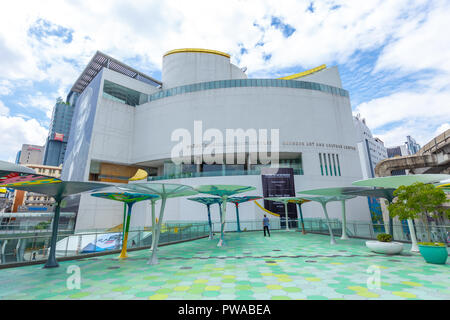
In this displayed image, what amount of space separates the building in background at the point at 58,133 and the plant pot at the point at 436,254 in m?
128

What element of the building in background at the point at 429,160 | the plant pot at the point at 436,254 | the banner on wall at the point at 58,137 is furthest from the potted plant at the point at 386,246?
the banner on wall at the point at 58,137

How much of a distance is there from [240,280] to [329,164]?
89.4ft

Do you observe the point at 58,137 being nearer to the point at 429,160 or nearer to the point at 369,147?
the point at 429,160

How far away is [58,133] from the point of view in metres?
110

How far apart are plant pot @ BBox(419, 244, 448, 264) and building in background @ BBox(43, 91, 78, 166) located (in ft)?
419

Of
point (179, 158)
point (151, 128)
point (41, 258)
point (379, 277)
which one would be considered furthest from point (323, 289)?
point (151, 128)

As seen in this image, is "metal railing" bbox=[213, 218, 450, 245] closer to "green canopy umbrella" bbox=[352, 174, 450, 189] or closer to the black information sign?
the black information sign

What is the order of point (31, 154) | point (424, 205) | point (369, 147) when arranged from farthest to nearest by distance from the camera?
point (31, 154), point (369, 147), point (424, 205)

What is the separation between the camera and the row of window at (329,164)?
29.0m

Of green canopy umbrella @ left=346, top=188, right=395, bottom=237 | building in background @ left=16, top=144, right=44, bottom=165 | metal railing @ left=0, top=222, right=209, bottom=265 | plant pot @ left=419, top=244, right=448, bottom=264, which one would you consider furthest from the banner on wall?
plant pot @ left=419, top=244, right=448, bottom=264

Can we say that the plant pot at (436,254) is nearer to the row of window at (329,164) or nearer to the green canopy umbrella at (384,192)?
the green canopy umbrella at (384,192)

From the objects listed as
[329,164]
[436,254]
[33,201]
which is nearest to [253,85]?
[329,164]

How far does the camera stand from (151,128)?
3322cm

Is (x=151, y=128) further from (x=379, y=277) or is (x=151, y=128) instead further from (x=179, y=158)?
(x=379, y=277)
